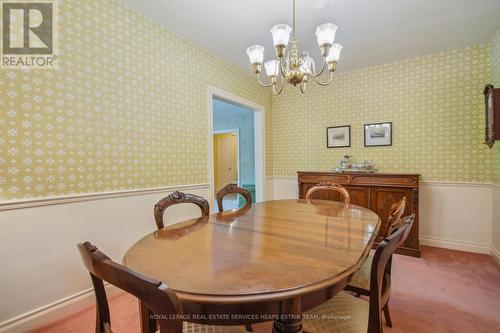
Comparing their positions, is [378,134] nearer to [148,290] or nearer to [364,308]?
[364,308]


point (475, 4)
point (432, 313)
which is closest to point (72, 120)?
point (432, 313)

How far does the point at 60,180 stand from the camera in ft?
5.55

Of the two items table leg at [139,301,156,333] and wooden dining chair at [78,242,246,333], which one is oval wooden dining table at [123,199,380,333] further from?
wooden dining chair at [78,242,246,333]

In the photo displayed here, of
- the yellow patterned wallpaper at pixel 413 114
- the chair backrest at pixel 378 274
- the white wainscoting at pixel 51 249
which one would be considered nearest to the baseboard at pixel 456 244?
the yellow patterned wallpaper at pixel 413 114

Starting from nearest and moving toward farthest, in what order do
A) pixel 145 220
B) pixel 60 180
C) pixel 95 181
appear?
pixel 60 180, pixel 95 181, pixel 145 220

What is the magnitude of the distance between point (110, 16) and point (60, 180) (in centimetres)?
142

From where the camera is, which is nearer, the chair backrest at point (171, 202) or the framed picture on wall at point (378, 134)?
the chair backrest at point (171, 202)

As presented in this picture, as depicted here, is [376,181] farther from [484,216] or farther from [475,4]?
[475,4]

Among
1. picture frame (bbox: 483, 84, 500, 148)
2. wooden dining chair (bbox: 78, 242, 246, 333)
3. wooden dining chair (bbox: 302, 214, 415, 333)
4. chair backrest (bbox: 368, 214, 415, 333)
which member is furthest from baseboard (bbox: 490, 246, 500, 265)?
wooden dining chair (bbox: 78, 242, 246, 333)

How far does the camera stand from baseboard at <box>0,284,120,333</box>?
1.49 metres

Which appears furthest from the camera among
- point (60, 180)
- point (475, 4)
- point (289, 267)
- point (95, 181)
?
point (475, 4)

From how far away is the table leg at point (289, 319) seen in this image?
71 centimetres

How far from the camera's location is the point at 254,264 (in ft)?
2.90

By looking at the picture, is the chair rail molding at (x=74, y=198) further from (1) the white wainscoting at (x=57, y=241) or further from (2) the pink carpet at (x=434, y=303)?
(2) the pink carpet at (x=434, y=303)
